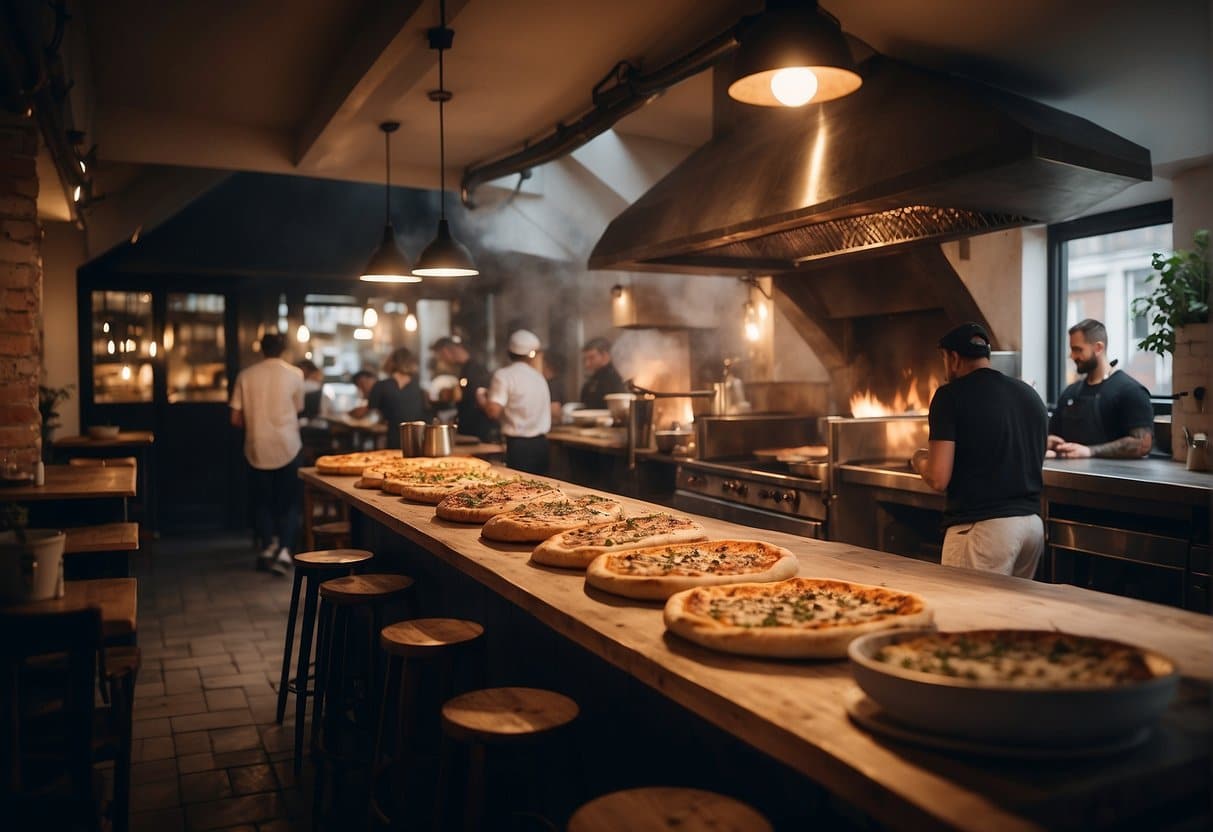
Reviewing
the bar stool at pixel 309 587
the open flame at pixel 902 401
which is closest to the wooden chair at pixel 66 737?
the bar stool at pixel 309 587

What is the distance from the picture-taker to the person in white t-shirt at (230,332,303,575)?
24.2 feet

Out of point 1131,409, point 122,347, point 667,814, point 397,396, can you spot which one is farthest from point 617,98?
point 122,347

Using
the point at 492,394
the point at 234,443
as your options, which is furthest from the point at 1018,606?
the point at 234,443

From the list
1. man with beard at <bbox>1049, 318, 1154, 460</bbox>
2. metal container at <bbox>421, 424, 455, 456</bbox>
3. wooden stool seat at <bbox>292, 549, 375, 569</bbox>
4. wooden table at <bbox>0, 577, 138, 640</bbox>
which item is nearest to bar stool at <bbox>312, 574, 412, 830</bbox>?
wooden stool seat at <bbox>292, 549, 375, 569</bbox>

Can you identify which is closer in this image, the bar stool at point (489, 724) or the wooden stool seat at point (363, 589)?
the bar stool at point (489, 724)

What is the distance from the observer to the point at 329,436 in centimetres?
945

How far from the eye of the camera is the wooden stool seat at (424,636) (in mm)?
2736

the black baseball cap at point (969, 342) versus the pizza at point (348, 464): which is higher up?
the black baseball cap at point (969, 342)

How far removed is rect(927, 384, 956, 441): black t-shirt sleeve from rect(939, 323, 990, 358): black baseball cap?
16 centimetres

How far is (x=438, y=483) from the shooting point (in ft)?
13.8

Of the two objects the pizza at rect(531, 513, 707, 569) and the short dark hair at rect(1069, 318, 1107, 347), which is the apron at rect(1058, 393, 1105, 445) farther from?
the pizza at rect(531, 513, 707, 569)

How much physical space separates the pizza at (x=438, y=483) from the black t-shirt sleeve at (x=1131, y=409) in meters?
3.08

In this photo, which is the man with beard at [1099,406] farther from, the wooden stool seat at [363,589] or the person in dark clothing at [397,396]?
the person in dark clothing at [397,396]

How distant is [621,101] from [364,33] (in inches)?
55.3
